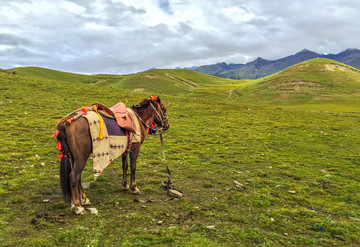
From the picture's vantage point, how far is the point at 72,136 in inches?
255

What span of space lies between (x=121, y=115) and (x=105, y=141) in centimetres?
125

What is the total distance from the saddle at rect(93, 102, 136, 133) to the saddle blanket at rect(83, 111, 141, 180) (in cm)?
19

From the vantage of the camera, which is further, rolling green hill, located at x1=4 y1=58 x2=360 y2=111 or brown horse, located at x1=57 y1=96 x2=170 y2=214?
rolling green hill, located at x1=4 y1=58 x2=360 y2=111

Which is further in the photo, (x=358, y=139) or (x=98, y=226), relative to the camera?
(x=358, y=139)

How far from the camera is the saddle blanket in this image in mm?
6875

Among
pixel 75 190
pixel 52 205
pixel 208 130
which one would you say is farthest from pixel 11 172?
pixel 208 130

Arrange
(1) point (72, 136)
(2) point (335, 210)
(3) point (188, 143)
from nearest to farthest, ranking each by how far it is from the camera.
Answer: (1) point (72, 136)
(2) point (335, 210)
(3) point (188, 143)

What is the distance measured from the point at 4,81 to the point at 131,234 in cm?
4441

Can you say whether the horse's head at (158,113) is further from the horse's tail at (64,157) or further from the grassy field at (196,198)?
the horse's tail at (64,157)

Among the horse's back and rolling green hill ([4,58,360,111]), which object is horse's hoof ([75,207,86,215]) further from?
rolling green hill ([4,58,360,111])

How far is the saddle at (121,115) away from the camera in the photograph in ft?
25.2

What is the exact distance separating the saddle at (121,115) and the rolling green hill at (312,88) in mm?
66347

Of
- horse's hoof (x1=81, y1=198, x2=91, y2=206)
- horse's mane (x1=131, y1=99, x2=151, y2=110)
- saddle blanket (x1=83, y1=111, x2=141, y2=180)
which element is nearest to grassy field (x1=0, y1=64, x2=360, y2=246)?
horse's hoof (x1=81, y1=198, x2=91, y2=206)

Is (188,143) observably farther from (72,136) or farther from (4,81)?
(4,81)
